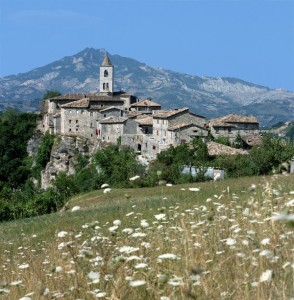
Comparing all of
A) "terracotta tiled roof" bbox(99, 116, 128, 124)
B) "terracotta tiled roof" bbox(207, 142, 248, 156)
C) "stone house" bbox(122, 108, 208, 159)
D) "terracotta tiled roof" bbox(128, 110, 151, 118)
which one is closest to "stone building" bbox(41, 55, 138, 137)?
"terracotta tiled roof" bbox(128, 110, 151, 118)

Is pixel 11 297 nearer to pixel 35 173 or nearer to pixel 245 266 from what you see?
pixel 245 266

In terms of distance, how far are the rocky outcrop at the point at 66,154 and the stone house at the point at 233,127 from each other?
46.1ft

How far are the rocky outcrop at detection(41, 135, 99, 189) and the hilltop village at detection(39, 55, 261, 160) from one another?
196 centimetres

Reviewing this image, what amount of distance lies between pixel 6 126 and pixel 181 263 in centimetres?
10251

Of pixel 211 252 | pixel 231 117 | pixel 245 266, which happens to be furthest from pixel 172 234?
pixel 231 117

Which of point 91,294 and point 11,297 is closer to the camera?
point 91,294

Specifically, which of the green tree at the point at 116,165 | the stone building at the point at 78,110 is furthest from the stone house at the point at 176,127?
the stone building at the point at 78,110

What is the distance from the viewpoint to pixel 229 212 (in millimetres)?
7781

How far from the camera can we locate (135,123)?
83250 mm

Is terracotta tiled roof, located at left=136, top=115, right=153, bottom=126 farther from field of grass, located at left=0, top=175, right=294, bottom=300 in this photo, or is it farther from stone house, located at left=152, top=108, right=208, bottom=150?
field of grass, located at left=0, top=175, right=294, bottom=300

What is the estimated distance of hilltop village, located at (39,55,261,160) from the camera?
78.4 metres

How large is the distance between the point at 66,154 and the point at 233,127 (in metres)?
20.1

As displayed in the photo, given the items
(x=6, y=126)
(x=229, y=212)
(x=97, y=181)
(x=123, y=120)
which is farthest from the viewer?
(x=6, y=126)

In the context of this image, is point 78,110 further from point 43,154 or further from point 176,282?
point 176,282
